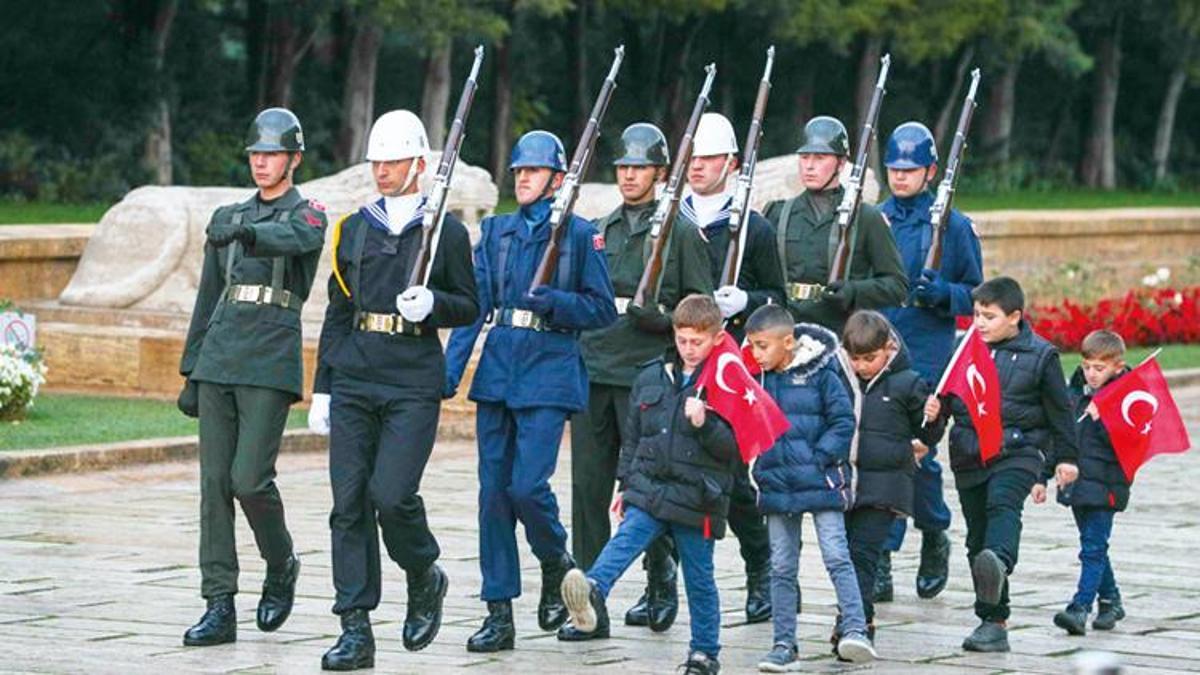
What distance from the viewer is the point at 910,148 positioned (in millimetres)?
12281

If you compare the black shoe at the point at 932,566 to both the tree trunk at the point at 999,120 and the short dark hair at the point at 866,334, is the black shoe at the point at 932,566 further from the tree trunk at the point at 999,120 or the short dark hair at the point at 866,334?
the tree trunk at the point at 999,120

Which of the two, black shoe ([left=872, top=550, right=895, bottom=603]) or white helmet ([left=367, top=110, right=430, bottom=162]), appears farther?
black shoe ([left=872, top=550, right=895, bottom=603])

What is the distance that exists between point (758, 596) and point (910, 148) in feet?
7.09

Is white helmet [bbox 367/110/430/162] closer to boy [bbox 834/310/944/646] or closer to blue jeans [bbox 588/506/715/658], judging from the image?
blue jeans [bbox 588/506/715/658]

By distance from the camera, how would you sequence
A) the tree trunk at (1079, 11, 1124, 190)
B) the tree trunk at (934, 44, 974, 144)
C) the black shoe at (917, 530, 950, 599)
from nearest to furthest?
the black shoe at (917, 530, 950, 599)
the tree trunk at (934, 44, 974, 144)
the tree trunk at (1079, 11, 1124, 190)

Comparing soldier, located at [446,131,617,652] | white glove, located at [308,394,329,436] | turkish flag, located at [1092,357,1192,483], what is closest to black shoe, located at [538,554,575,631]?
soldier, located at [446,131,617,652]

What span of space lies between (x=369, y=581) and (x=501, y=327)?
117 cm

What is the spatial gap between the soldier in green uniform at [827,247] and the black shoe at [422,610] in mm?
2378

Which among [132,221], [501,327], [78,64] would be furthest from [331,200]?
[78,64]

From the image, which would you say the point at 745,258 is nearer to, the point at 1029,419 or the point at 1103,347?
the point at 1029,419

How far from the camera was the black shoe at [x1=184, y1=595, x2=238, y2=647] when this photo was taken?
33.7 feet

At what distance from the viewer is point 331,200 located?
20.0 metres

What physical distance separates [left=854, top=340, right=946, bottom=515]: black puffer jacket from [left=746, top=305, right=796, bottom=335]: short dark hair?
53 cm

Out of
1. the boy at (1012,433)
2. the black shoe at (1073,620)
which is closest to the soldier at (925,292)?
the boy at (1012,433)
